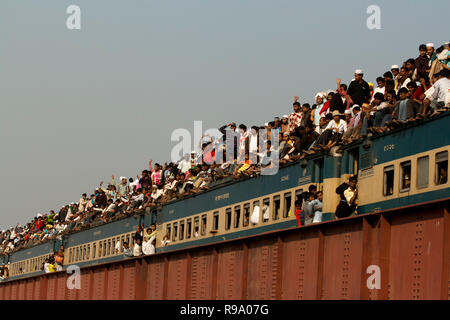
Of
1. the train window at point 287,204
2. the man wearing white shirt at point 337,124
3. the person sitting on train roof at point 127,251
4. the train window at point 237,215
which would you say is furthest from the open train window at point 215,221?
the man wearing white shirt at point 337,124

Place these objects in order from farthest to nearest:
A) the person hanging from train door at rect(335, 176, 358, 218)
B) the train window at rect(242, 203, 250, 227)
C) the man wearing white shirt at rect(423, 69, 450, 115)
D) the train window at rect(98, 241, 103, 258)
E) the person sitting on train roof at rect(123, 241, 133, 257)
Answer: the train window at rect(98, 241, 103, 258) < the person sitting on train roof at rect(123, 241, 133, 257) < the train window at rect(242, 203, 250, 227) < the person hanging from train door at rect(335, 176, 358, 218) < the man wearing white shirt at rect(423, 69, 450, 115)

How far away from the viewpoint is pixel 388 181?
19859 millimetres

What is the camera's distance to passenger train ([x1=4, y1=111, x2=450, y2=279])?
18.1 m

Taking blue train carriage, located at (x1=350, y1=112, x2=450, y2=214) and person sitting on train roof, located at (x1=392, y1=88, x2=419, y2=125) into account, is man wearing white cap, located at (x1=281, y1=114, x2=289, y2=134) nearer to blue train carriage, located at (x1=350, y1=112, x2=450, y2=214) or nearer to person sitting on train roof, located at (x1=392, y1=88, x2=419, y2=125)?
blue train carriage, located at (x1=350, y1=112, x2=450, y2=214)

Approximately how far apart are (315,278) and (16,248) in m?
54.5

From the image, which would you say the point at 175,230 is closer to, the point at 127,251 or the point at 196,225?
the point at 127,251

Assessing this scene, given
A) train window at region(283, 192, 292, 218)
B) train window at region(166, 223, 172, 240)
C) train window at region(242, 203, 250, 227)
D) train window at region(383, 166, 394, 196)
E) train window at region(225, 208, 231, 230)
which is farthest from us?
train window at region(166, 223, 172, 240)

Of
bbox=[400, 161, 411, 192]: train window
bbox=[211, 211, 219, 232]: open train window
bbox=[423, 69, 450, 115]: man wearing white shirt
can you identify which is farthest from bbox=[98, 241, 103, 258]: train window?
bbox=[423, 69, 450, 115]: man wearing white shirt

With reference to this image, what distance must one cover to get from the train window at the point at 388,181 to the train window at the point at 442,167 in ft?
6.40

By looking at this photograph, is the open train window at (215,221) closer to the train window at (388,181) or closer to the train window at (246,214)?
the train window at (246,214)

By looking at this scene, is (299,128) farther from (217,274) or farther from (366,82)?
(217,274)

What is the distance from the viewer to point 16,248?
6525 centimetres

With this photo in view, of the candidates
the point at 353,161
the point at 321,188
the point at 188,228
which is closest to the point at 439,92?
the point at 353,161
